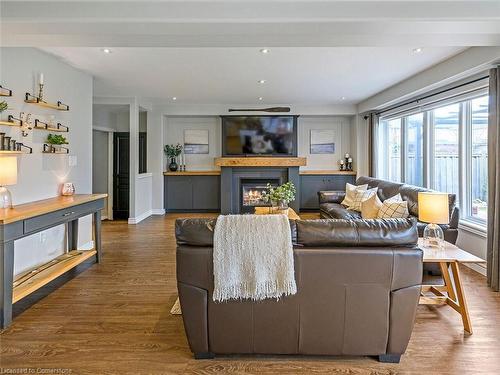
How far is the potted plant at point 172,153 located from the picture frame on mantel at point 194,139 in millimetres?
235

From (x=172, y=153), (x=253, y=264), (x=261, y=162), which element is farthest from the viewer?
(x=172, y=153)

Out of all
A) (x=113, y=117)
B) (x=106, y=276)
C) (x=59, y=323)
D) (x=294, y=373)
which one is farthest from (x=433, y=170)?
(x=113, y=117)

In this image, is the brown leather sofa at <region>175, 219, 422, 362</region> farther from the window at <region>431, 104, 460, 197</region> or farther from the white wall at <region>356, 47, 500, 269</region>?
the window at <region>431, 104, 460, 197</region>

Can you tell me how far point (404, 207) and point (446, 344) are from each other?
2.11m

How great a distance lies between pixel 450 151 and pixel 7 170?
5.41 meters

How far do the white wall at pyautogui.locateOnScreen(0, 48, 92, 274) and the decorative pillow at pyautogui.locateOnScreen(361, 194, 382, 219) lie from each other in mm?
3979

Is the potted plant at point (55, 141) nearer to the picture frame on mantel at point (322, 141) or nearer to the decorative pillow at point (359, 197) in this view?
the decorative pillow at point (359, 197)

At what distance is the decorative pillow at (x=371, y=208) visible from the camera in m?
4.70

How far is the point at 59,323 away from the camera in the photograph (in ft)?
8.96

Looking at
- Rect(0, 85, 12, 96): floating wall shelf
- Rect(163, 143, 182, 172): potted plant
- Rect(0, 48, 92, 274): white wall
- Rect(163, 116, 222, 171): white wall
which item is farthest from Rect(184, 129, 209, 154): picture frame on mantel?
Rect(0, 85, 12, 96): floating wall shelf

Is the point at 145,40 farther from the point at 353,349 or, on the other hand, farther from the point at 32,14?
the point at 353,349

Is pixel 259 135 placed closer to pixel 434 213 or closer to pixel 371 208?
pixel 371 208

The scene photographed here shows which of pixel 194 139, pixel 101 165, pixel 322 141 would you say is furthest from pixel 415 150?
pixel 101 165

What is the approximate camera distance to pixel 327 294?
80.5 inches
